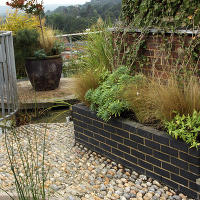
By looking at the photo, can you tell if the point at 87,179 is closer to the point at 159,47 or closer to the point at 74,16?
the point at 159,47

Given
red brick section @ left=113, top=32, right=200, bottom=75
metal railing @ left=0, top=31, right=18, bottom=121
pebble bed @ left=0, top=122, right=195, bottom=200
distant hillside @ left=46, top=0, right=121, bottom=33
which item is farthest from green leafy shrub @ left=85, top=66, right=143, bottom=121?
distant hillside @ left=46, top=0, right=121, bottom=33

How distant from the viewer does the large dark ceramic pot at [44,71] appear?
6.45 m

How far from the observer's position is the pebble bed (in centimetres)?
311

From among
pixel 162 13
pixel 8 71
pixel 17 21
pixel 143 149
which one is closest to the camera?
pixel 143 149

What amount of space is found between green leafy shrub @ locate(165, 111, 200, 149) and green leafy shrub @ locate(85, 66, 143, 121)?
70 cm

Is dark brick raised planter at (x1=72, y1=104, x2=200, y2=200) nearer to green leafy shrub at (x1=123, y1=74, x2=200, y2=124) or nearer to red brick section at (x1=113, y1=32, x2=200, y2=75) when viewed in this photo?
green leafy shrub at (x1=123, y1=74, x2=200, y2=124)

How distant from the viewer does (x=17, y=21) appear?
337 inches

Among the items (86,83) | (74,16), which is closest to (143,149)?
(86,83)

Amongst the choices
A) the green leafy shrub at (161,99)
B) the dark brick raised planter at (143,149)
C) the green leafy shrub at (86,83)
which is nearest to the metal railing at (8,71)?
the green leafy shrub at (86,83)

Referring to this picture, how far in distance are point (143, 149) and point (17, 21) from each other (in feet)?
20.5

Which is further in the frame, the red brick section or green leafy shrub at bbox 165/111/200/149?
the red brick section

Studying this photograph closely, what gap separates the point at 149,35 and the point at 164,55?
0.38m

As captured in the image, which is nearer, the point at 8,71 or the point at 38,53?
the point at 8,71

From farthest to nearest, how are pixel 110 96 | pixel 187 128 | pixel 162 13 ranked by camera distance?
pixel 162 13 → pixel 110 96 → pixel 187 128
